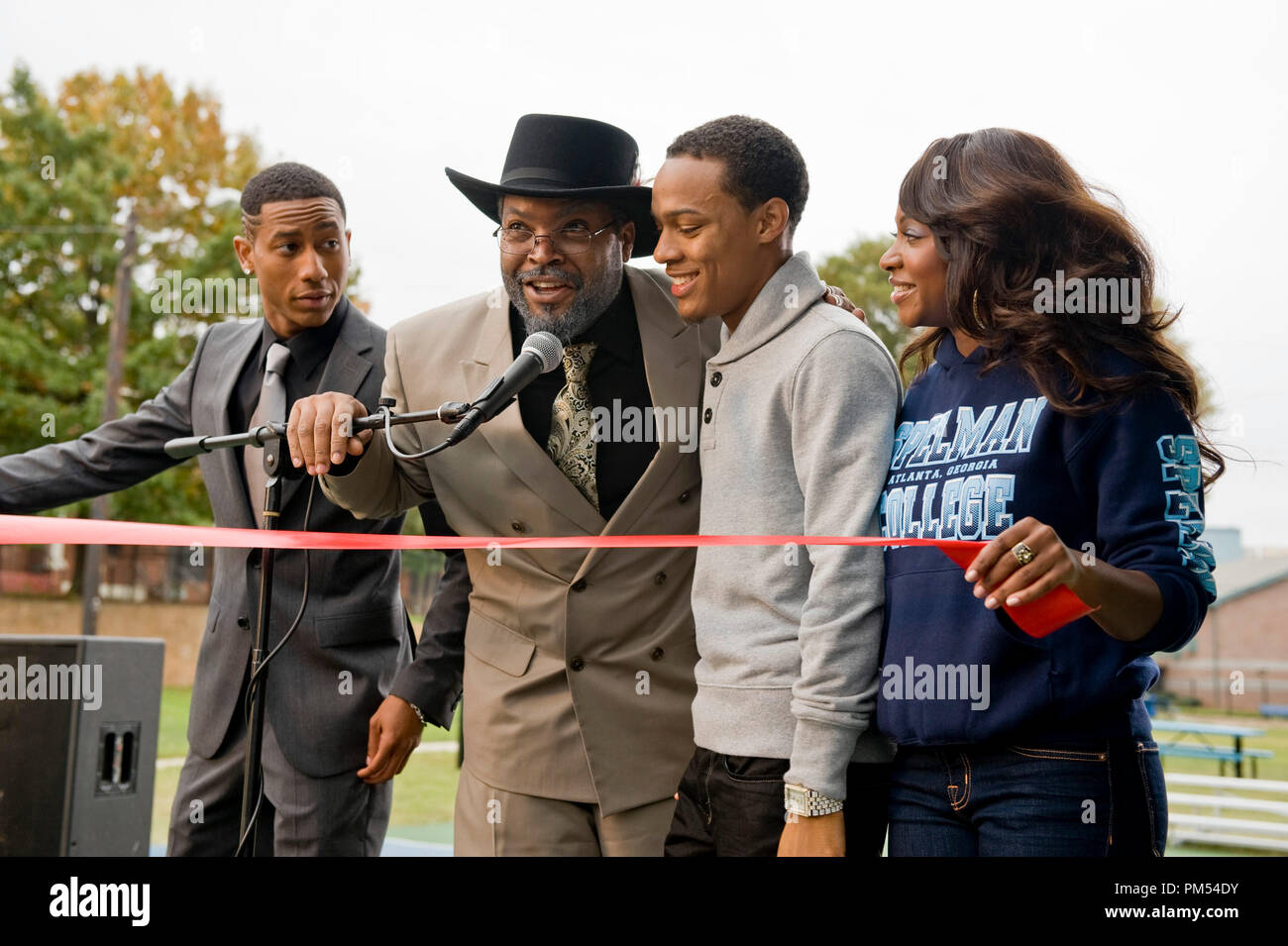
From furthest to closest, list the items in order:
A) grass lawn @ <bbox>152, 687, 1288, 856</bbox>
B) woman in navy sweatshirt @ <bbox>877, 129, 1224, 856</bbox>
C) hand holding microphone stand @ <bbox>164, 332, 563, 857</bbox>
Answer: grass lawn @ <bbox>152, 687, 1288, 856</bbox>
hand holding microphone stand @ <bbox>164, 332, 563, 857</bbox>
woman in navy sweatshirt @ <bbox>877, 129, 1224, 856</bbox>

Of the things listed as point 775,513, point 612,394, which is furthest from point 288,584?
point 775,513

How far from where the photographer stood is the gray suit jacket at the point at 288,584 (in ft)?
11.0

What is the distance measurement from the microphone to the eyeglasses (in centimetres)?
50

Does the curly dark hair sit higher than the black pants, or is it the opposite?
the curly dark hair

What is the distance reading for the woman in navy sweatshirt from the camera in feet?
7.13

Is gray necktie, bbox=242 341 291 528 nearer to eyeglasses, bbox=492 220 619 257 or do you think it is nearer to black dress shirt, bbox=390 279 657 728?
black dress shirt, bbox=390 279 657 728

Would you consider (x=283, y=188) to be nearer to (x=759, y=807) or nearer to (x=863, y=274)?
(x=759, y=807)

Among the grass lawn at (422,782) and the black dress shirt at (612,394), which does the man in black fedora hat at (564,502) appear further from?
the grass lawn at (422,782)

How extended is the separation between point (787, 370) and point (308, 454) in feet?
3.70

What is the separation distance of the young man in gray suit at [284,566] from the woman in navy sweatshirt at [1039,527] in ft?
5.51

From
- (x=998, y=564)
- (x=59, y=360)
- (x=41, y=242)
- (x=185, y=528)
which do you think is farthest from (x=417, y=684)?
(x=41, y=242)

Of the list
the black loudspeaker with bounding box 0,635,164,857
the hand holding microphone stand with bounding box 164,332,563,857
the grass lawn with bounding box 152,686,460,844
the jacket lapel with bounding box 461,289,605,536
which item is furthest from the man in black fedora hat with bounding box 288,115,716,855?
the grass lawn with bounding box 152,686,460,844

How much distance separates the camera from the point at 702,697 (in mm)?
2607

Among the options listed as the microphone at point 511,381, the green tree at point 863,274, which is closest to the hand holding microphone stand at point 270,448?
the microphone at point 511,381
